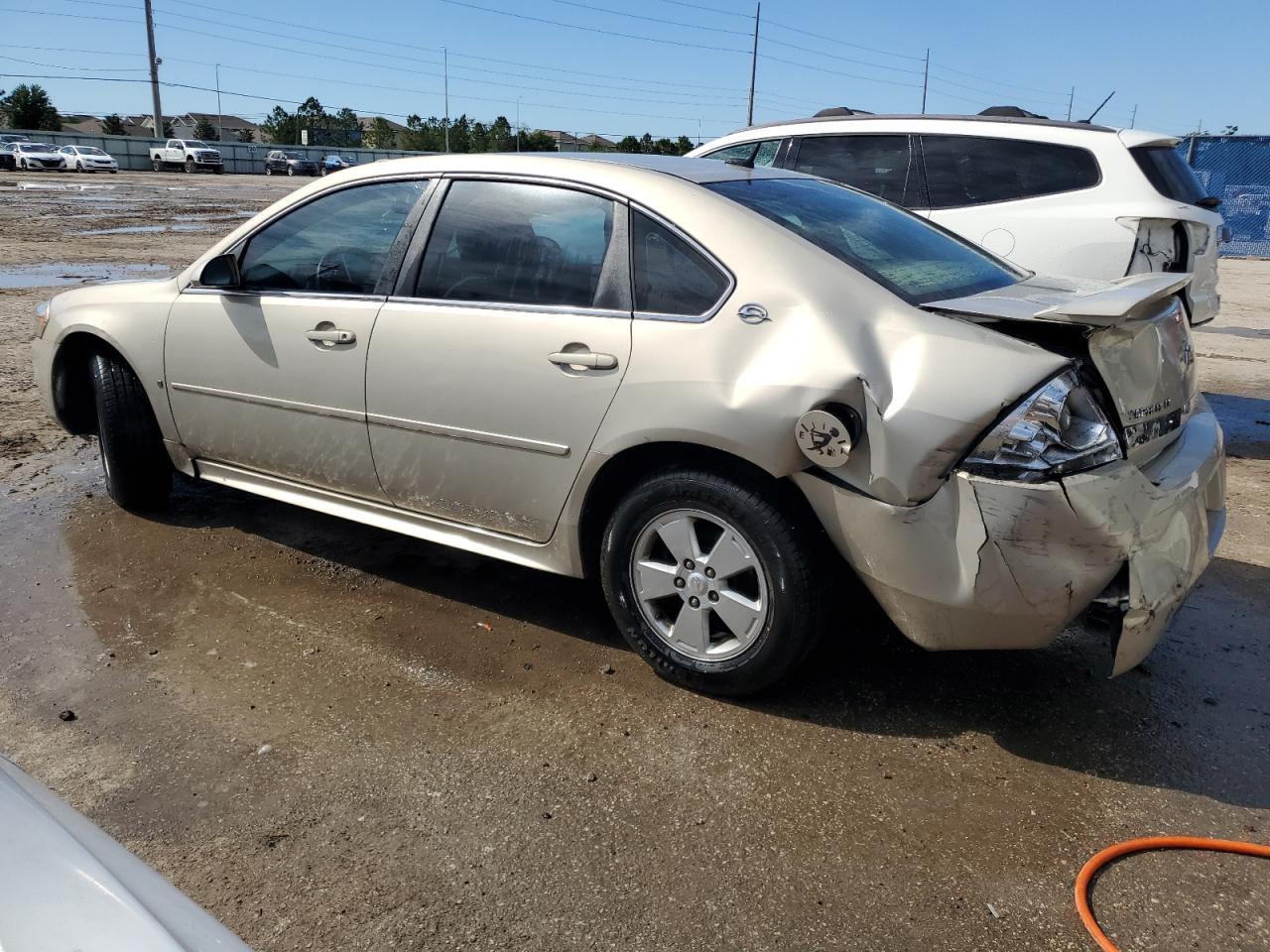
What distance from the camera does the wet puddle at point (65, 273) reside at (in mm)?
11975

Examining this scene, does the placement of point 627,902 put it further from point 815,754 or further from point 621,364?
point 621,364

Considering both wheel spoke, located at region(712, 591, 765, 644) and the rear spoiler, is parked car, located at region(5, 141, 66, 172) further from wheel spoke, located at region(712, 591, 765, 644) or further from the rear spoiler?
the rear spoiler

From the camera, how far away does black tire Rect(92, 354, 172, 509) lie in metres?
4.61

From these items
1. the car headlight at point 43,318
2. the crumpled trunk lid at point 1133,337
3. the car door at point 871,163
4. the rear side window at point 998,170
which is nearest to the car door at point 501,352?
the crumpled trunk lid at point 1133,337

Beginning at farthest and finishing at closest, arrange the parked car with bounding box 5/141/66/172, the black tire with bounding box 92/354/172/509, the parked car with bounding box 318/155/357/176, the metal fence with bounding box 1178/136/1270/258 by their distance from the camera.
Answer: the parked car with bounding box 318/155/357/176, the parked car with bounding box 5/141/66/172, the metal fence with bounding box 1178/136/1270/258, the black tire with bounding box 92/354/172/509

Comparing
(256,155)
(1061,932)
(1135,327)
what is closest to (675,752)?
(1061,932)

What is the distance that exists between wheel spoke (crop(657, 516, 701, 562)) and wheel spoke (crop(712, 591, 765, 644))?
158mm

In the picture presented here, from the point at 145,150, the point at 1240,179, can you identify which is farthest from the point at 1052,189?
the point at 145,150

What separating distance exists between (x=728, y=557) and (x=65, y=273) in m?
12.5

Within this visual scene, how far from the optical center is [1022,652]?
11.9 feet

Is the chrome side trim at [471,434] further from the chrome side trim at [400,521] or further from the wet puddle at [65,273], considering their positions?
the wet puddle at [65,273]

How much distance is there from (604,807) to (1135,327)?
6.42 feet

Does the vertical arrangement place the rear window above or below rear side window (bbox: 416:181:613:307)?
above

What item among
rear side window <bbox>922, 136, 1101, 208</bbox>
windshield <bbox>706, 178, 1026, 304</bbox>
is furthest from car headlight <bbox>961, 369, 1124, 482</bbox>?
rear side window <bbox>922, 136, 1101, 208</bbox>
